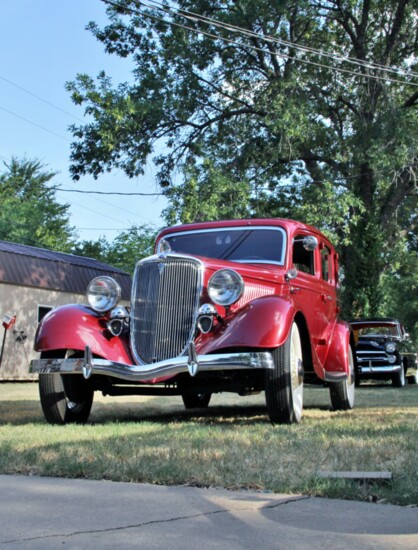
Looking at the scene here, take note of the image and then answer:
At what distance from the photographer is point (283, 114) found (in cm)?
2225

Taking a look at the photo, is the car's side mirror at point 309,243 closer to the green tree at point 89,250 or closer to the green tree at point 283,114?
the green tree at point 283,114

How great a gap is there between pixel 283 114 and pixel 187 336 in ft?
51.4

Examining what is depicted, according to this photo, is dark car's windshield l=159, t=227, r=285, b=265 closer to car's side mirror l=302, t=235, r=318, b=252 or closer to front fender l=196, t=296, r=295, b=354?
car's side mirror l=302, t=235, r=318, b=252

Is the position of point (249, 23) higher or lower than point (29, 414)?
higher

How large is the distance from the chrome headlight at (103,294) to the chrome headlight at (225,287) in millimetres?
1114

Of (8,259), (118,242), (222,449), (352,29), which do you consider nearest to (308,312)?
(222,449)

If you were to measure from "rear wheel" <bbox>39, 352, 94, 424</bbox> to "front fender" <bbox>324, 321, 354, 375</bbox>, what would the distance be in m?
3.09

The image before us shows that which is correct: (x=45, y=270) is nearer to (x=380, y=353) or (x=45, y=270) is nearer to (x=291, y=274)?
(x=380, y=353)

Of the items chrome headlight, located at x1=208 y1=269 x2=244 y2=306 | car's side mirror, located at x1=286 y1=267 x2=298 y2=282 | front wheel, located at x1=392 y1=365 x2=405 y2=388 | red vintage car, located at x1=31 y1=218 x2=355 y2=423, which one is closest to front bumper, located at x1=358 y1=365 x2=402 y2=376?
front wheel, located at x1=392 y1=365 x2=405 y2=388

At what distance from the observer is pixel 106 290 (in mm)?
8188

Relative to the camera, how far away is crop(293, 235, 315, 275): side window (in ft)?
30.8

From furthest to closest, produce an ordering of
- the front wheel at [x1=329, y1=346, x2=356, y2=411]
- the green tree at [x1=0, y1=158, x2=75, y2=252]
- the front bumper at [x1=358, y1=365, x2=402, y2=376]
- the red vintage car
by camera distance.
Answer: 1. the green tree at [x1=0, y1=158, x2=75, y2=252]
2. the front bumper at [x1=358, y1=365, x2=402, y2=376]
3. the front wheel at [x1=329, y1=346, x2=356, y2=411]
4. the red vintage car

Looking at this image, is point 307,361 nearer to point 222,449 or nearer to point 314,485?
point 222,449

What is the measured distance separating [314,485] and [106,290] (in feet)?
13.6
